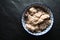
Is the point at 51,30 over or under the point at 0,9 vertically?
under

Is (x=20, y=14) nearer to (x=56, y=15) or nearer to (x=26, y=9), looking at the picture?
(x=26, y=9)

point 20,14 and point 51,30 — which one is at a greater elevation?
point 20,14

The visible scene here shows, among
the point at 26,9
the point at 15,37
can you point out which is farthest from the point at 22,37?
the point at 26,9

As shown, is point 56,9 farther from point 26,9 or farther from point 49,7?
point 26,9

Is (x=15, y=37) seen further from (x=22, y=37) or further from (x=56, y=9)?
(x=56, y=9)

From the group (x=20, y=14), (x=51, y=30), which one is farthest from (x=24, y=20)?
(x=51, y=30)
